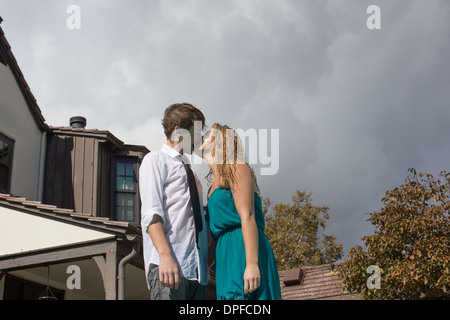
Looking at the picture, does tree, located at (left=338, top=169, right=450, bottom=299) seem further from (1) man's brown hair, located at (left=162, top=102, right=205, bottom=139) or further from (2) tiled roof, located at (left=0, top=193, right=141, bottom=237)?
(1) man's brown hair, located at (left=162, top=102, right=205, bottom=139)

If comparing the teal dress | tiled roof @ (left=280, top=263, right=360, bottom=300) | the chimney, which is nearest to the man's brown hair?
the teal dress

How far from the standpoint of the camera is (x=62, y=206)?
43.5 ft

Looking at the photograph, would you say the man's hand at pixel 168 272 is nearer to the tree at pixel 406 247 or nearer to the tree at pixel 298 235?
the tree at pixel 406 247

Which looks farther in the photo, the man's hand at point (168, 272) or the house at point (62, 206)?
the house at point (62, 206)

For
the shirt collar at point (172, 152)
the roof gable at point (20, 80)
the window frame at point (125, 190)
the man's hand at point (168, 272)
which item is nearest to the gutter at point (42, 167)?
the roof gable at point (20, 80)

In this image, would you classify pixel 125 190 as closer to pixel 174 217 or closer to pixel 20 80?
pixel 20 80

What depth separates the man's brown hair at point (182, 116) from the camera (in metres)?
2.87

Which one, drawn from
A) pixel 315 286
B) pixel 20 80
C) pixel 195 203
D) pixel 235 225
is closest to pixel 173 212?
pixel 195 203

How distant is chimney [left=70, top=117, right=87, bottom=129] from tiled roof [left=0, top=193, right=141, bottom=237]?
5377mm

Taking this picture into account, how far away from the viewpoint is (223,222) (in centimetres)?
278

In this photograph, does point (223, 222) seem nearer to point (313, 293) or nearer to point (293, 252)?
point (313, 293)

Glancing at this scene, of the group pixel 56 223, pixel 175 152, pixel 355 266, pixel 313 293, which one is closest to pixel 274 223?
pixel 313 293

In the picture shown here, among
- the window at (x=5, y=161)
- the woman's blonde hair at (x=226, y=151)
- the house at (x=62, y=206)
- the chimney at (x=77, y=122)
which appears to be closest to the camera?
the woman's blonde hair at (x=226, y=151)

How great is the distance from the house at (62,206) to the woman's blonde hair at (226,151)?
6.48 metres
